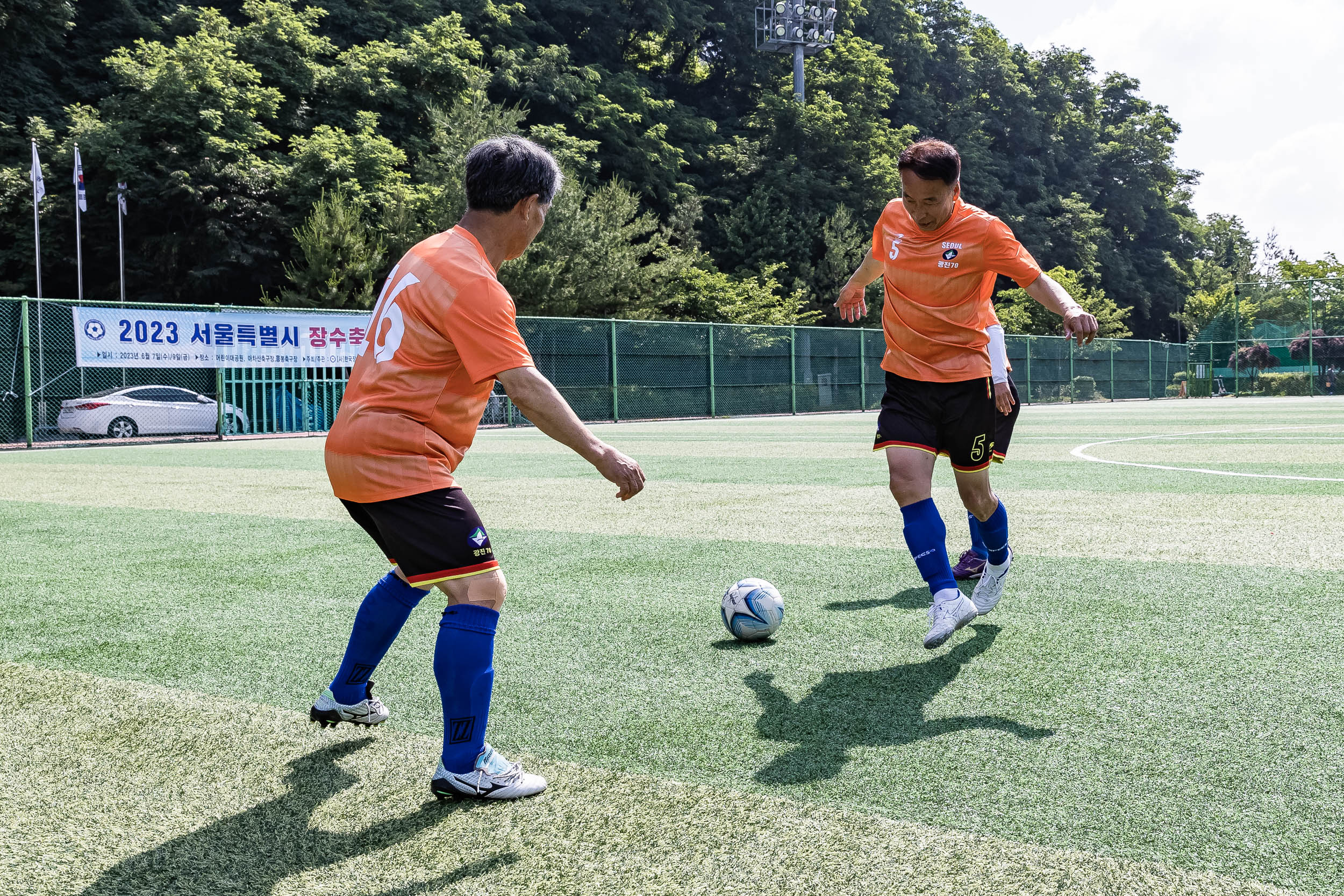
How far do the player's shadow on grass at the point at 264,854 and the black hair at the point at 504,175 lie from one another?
1518mm

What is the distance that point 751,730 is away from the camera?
10.1ft

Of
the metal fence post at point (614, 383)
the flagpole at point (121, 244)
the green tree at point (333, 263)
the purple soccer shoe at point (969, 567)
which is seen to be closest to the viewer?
the purple soccer shoe at point (969, 567)

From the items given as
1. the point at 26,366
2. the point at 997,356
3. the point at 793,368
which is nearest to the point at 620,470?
the point at 997,356

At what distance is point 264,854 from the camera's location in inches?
93.3

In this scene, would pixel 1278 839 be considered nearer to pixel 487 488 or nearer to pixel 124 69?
pixel 487 488

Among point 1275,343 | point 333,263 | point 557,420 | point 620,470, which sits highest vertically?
point 333,263

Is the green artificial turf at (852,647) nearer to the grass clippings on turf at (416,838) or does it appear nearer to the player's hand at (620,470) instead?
the grass clippings on turf at (416,838)

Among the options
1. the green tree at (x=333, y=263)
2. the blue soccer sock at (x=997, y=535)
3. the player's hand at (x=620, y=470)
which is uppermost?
the green tree at (x=333, y=263)

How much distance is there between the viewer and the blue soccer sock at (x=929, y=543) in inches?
154

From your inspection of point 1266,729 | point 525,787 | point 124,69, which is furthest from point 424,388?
point 124,69

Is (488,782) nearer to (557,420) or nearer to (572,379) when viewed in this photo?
(557,420)

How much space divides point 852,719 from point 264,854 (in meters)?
1.64

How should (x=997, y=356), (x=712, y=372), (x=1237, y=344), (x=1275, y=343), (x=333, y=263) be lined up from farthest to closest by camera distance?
(x=1237, y=344) → (x=1275, y=343) → (x=712, y=372) → (x=333, y=263) → (x=997, y=356)

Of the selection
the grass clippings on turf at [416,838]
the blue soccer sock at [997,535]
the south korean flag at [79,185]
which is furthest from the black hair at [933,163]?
the south korean flag at [79,185]
